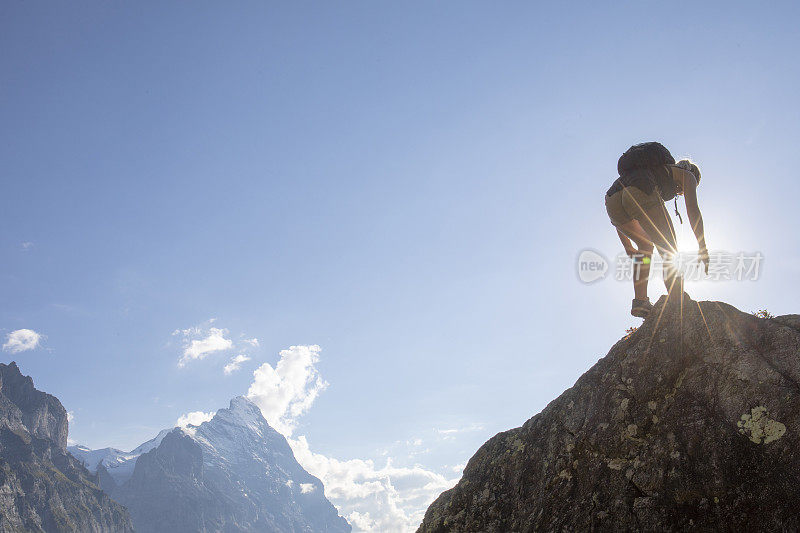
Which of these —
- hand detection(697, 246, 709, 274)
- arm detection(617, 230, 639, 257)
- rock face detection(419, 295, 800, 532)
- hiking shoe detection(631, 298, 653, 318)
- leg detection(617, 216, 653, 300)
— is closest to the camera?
rock face detection(419, 295, 800, 532)

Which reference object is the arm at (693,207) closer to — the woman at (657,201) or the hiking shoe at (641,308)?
the woman at (657,201)

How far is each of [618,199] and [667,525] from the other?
5.21m

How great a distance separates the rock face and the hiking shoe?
679 millimetres

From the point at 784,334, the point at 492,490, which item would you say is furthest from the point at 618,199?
the point at 492,490

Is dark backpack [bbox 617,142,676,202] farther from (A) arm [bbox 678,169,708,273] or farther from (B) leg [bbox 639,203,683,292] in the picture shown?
(B) leg [bbox 639,203,683,292]

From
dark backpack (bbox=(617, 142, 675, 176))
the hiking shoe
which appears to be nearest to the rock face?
the hiking shoe

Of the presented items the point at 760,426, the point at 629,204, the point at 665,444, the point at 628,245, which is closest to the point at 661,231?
the point at 629,204

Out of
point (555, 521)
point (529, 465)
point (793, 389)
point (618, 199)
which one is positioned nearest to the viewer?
point (793, 389)

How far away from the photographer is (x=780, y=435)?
508 centimetres

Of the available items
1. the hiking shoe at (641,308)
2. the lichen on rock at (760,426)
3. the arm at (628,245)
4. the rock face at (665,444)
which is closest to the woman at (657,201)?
the hiking shoe at (641,308)

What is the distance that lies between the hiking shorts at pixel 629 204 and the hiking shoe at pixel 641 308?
1436 mm

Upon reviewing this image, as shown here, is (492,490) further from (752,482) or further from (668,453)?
(752,482)

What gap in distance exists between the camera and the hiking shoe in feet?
26.9

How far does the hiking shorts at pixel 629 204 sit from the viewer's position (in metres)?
7.95
